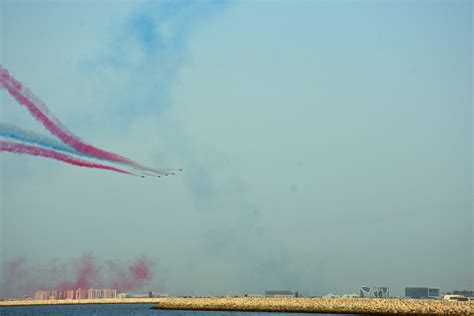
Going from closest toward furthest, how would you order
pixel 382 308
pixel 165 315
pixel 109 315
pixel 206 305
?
pixel 382 308
pixel 165 315
pixel 109 315
pixel 206 305

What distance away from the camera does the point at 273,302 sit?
128875 mm

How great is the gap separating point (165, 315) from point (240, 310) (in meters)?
19.9

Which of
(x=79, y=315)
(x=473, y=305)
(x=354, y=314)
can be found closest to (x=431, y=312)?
(x=473, y=305)

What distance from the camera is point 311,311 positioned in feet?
384

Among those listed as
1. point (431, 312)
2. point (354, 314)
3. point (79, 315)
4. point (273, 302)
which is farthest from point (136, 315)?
point (431, 312)

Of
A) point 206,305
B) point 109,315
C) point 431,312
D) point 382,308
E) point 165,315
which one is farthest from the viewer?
point 206,305

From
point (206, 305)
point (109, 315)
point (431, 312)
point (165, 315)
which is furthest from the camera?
point (206, 305)

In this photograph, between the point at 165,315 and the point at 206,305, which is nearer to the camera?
the point at 165,315

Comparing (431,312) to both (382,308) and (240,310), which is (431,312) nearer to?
(382,308)

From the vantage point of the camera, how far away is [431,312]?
9506 cm

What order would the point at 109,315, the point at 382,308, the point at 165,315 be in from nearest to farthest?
the point at 382,308 → the point at 165,315 → the point at 109,315

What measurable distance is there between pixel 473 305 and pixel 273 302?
141ft

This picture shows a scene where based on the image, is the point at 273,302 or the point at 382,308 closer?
the point at 382,308

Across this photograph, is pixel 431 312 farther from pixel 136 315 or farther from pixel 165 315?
pixel 136 315
